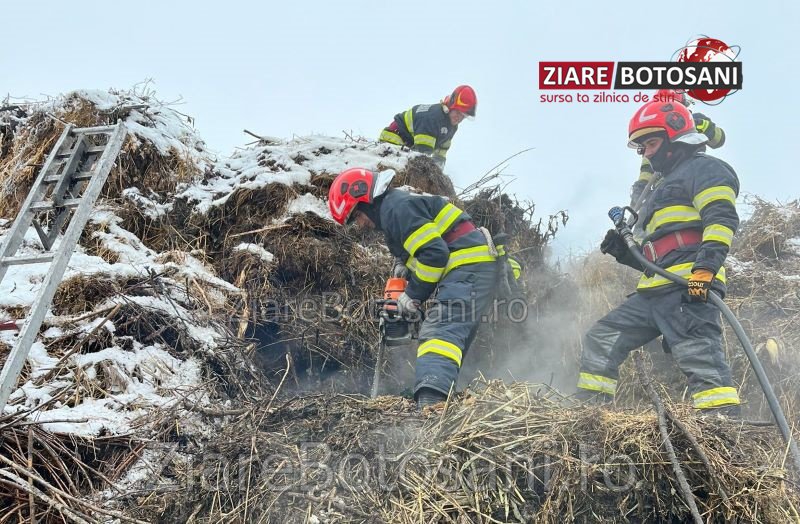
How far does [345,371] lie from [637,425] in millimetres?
3051

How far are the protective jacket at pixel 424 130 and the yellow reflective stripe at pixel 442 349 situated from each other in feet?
13.7

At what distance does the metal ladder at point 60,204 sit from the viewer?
3.51 m

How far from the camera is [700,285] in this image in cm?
438

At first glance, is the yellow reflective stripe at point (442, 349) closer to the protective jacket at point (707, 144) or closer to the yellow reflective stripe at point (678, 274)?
the yellow reflective stripe at point (678, 274)

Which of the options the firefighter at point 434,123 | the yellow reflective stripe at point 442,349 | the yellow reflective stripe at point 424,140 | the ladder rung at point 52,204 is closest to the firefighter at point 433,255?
the yellow reflective stripe at point 442,349

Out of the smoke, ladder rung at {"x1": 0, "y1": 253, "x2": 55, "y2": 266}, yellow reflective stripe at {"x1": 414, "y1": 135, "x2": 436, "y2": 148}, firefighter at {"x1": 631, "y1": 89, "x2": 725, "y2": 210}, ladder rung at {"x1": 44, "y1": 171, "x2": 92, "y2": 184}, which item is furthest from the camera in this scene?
yellow reflective stripe at {"x1": 414, "y1": 135, "x2": 436, "y2": 148}

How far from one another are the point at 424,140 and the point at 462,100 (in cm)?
82

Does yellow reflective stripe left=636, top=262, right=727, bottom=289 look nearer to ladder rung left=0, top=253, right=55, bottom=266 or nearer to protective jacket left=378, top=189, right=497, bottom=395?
protective jacket left=378, top=189, right=497, bottom=395

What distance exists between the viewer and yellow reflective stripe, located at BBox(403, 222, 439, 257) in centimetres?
479

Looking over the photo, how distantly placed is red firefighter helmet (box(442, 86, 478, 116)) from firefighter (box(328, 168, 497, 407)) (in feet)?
12.1

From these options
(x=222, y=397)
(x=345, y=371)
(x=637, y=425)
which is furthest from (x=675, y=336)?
(x=222, y=397)

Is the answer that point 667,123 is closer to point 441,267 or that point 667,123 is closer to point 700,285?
point 700,285

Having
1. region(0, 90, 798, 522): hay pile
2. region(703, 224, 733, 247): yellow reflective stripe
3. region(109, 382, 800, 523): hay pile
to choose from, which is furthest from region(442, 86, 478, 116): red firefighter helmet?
region(109, 382, 800, 523): hay pile

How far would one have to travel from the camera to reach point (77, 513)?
133 inches
